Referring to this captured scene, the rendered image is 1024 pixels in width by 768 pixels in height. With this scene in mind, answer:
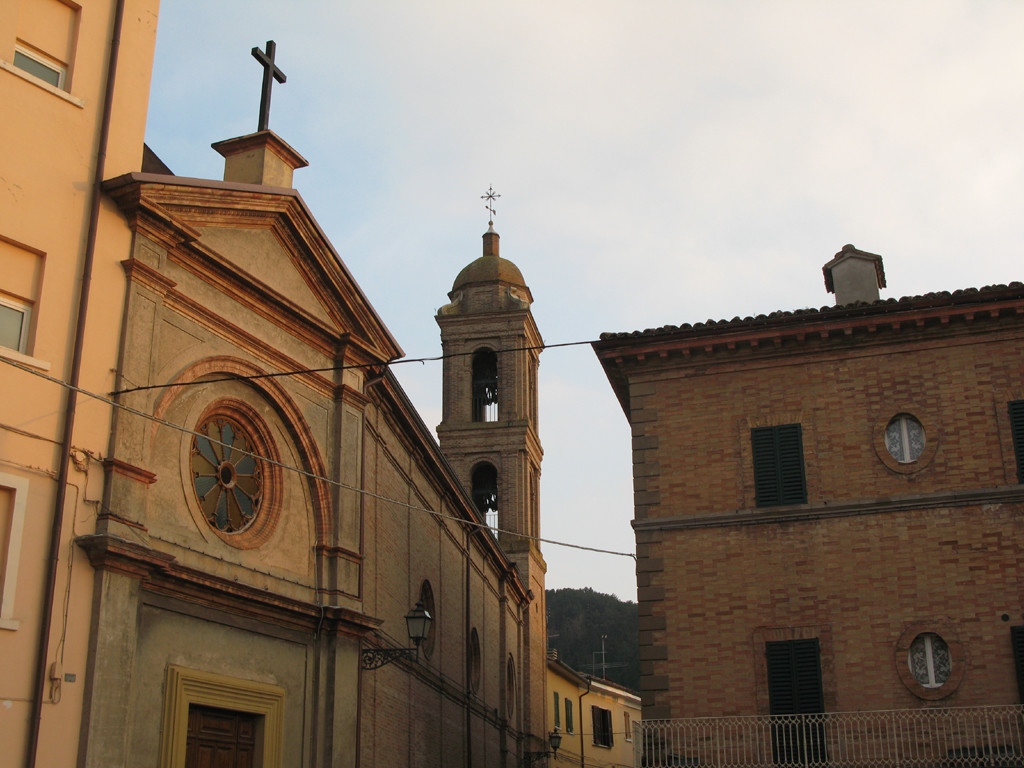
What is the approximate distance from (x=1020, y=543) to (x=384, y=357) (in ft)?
33.3

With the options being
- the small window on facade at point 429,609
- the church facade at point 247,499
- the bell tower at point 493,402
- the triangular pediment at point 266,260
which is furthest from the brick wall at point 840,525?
the bell tower at point 493,402

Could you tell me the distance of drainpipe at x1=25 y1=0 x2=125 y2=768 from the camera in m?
11.5

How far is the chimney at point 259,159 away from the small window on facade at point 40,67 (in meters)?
4.49

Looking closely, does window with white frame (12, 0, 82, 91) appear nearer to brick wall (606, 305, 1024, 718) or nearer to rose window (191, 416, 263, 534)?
rose window (191, 416, 263, 534)

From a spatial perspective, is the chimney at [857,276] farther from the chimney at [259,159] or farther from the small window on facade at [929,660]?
the chimney at [259,159]

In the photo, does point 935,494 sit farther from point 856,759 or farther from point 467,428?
point 467,428

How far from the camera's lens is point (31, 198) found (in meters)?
12.8

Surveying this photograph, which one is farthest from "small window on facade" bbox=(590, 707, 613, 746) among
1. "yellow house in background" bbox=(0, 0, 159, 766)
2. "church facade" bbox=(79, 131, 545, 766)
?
"yellow house in background" bbox=(0, 0, 159, 766)

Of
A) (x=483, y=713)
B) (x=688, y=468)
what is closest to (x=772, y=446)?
(x=688, y=468)

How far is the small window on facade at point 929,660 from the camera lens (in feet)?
52.9

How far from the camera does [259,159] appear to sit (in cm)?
1816

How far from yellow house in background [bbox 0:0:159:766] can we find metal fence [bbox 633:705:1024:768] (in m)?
8.34

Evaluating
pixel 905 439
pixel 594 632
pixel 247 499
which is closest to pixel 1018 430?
pixel 905 439

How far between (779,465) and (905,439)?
188cm
